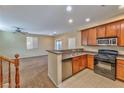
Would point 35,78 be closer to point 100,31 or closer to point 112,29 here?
point 100,31

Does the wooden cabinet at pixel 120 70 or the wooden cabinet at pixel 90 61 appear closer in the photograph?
the wooden cabinet at pixel 120 70

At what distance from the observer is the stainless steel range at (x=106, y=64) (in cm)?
362

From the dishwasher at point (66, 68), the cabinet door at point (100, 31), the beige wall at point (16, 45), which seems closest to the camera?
the dishwasher at point (66, 68)

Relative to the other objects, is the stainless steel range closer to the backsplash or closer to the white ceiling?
the backsplash

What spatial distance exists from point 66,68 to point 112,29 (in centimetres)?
250

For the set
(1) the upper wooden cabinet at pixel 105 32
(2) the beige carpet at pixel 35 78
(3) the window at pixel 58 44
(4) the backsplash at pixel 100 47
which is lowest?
(2) the beige carpet at pixel 35 78

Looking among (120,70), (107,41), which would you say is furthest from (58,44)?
(120,70)

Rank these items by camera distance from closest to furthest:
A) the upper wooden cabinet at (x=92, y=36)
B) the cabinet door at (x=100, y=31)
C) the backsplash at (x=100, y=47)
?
the backsplash at (x=100, y=47) → the cabinet door at (x=100, y=31) → the upper wooden cabinet at (x=92, y=36)

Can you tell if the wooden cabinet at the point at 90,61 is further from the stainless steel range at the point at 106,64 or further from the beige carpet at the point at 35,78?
the beige carpet at the point at 35,78

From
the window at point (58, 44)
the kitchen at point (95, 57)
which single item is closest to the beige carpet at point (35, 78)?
the kitchen at point (95, 57)

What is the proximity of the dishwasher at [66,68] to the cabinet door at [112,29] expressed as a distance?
2053 mm

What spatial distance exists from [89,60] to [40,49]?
6806 mm

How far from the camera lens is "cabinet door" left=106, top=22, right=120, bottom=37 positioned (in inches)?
150

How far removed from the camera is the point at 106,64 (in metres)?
3.95
